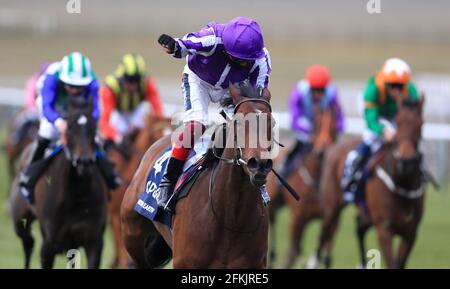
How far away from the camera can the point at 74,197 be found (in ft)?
28.1

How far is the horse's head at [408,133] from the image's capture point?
9.58m

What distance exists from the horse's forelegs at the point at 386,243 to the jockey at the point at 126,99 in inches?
120

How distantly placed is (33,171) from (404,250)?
356cm

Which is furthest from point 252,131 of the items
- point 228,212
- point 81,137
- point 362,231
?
point 362,231

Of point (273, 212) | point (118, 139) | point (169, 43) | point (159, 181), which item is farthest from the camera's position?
point (273, 212)

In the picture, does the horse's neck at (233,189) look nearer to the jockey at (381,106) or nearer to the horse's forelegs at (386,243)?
the horse's forelegs at (386,243)

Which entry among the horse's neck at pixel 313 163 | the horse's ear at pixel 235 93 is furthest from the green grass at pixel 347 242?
the horse's ear at pixel 235 93

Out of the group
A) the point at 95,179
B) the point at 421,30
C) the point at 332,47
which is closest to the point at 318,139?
the point at 95,179

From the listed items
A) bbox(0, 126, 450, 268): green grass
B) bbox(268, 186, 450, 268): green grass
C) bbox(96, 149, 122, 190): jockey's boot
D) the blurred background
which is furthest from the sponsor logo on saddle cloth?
the blurred background

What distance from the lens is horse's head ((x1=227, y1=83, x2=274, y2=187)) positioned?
5.46 metres

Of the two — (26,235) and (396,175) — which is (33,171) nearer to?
(26,235)

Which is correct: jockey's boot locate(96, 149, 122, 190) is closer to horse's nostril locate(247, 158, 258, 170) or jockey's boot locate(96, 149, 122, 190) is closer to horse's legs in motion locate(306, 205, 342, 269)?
horse's legs in motion locate(306, 205, 342, 269)

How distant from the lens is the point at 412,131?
956cm
